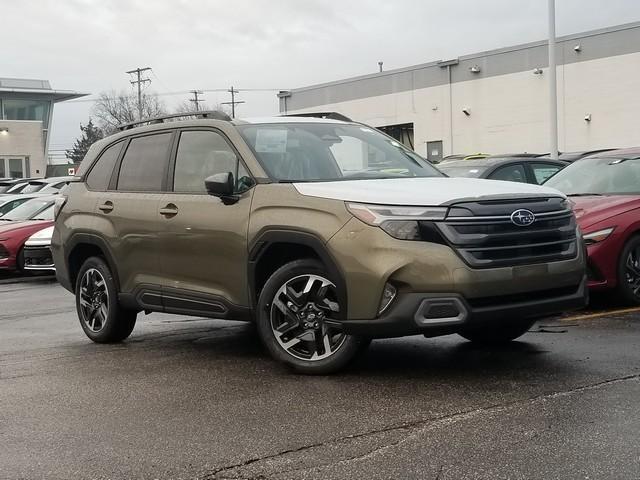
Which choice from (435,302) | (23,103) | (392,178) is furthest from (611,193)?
(23,103)

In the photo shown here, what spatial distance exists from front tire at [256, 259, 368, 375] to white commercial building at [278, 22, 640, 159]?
27469 mm

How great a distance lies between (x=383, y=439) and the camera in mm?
4262

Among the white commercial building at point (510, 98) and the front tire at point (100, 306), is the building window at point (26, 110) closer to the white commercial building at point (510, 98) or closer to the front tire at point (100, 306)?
the white commercial building at point (510, 98)

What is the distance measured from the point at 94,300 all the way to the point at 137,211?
118 centimetres

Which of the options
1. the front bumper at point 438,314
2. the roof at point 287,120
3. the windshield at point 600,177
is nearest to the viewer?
the front bumper at point 438,314

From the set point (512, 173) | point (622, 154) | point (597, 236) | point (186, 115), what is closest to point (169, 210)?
point (186, 115)

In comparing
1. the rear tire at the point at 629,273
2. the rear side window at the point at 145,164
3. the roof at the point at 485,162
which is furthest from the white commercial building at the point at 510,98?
the rear side window at the point at 145,164

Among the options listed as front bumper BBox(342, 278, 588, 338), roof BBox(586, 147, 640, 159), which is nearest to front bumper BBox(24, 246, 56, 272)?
roof BBox(586, 147, 640, 159)

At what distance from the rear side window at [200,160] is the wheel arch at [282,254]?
0.70 m

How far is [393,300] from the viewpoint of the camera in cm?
511

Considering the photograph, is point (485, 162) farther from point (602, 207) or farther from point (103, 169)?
point (103, 169)

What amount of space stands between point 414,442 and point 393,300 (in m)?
1.13

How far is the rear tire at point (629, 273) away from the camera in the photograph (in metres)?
7.77

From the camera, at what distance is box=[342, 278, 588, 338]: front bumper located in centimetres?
505
